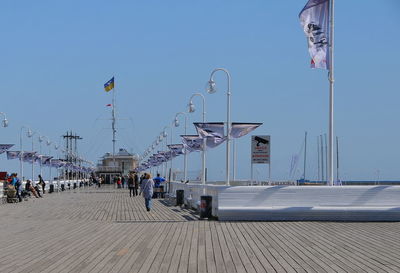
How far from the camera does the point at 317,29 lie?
76.9 ft

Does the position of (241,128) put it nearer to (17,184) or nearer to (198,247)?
(198,247)

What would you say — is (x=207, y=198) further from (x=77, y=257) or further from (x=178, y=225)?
(x=77, y=257)

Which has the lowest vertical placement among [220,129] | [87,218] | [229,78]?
[87,218]

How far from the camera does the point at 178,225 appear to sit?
20.3 m

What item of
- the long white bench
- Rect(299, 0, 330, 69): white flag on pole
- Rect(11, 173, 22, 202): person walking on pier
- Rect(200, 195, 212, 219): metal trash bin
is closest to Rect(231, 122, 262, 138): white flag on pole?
Rect(299, 0, 330, 69): white flag on pole

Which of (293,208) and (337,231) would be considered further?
(293,208)

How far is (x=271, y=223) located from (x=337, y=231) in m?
3.09

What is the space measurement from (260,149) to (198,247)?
9.32 m

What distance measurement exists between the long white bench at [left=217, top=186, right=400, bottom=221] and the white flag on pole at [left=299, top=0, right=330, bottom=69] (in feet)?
14.4

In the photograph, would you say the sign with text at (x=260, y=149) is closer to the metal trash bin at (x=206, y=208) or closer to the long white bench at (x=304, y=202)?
the long white bench at (x=304, y=202)

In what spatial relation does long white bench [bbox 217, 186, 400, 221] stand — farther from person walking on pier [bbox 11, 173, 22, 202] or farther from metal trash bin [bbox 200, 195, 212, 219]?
person walking on pier [bbox 11, 173, 22, 202]

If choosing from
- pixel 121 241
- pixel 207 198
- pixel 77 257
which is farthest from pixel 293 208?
pixel 77 257

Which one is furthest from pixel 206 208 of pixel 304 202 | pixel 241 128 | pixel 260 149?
pixel 241 128

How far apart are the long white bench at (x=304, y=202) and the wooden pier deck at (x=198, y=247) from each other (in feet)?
2.42
